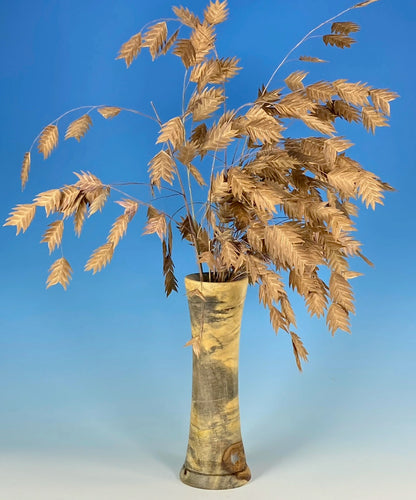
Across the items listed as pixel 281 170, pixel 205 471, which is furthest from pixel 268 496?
pixel 281 170

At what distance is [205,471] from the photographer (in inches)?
117

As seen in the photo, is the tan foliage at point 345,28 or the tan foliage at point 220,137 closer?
the tan foliage at point 220,137

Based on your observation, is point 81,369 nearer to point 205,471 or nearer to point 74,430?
point 74,430

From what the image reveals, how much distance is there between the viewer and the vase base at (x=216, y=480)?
9.67ft

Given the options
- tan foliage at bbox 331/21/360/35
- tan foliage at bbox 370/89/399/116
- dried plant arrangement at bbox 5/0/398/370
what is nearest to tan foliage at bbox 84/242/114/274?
dried plant arrangement at bbox 5/0/398/370

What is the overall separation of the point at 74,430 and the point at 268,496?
33.2 inches

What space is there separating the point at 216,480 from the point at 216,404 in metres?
0.25

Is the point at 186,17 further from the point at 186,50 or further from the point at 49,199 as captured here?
the point at 49,199

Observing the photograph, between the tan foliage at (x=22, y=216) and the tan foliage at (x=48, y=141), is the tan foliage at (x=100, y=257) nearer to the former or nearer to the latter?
the tan foliage at (x=22, y=216)

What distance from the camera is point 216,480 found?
2955 mm

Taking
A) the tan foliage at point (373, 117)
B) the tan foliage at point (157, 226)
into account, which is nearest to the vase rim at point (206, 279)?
the tan foliage at point (157, 226)

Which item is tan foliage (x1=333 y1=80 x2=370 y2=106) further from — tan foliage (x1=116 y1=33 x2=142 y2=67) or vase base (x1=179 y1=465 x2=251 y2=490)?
vase base (x1=179 y1=465 x2=251 y2=490)

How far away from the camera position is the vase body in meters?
2.90

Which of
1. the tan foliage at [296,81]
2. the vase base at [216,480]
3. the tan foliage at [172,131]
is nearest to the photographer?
the tan foliage at [172,131]
